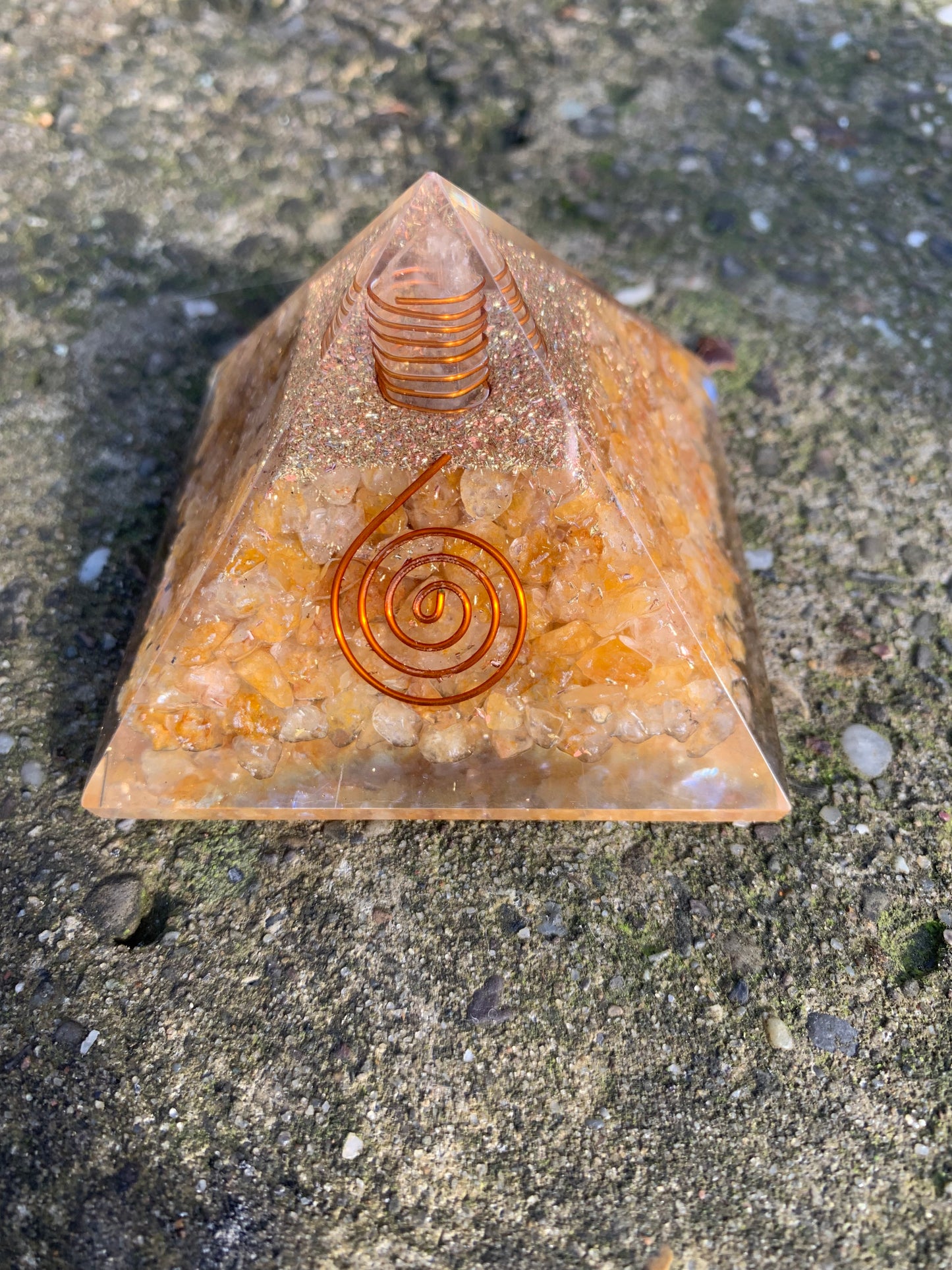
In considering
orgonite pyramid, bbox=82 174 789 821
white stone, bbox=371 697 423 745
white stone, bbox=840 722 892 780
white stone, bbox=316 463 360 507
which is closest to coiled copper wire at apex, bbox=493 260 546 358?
orgonite pyramid, bbox=82 174 789 821

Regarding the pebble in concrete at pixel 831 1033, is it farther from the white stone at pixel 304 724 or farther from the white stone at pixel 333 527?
the white stone at pixel 333 527

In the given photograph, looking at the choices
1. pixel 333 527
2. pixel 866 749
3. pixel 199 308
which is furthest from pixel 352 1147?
pixel 199 308

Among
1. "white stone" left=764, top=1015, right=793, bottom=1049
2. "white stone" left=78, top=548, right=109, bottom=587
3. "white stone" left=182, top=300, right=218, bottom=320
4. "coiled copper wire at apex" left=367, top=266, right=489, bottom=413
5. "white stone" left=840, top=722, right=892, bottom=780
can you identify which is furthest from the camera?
"white stone" left=182, top=300, right=218, bottom=320

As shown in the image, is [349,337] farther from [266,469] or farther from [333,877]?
[333,877]

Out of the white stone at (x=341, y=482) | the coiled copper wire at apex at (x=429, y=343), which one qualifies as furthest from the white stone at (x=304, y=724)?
the coiled copper wire at apex at (x=429, y=343)

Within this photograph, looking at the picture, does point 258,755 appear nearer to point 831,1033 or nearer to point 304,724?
point 304,724

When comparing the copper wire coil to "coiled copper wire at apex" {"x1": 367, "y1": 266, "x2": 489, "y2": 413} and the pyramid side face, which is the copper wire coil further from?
the pyramid side face
